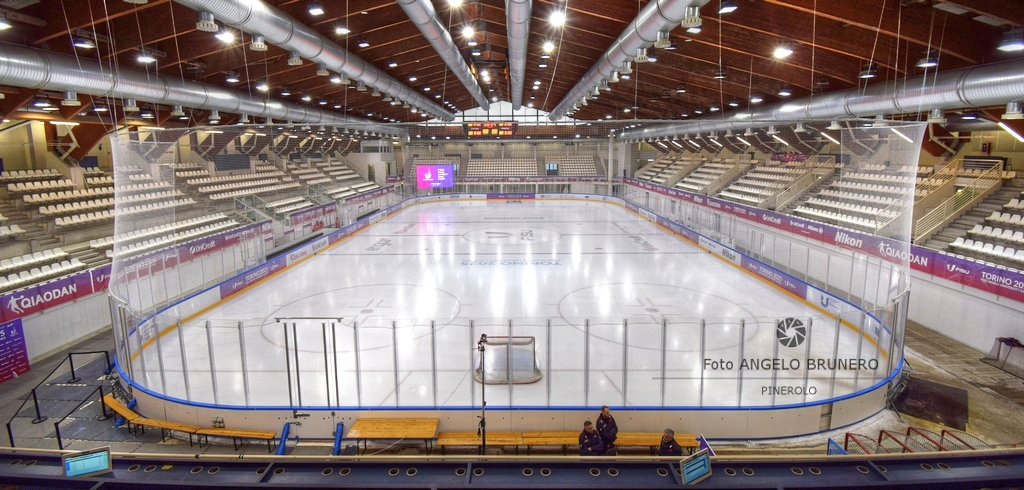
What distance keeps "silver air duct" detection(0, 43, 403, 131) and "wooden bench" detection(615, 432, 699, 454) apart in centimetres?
1239

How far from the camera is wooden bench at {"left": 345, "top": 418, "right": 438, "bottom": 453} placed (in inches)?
307

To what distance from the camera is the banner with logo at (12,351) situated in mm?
10344

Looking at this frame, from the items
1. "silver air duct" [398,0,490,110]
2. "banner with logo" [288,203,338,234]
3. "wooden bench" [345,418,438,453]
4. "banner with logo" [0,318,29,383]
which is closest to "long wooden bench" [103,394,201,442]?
"wooden bench" [345,418,438,453]

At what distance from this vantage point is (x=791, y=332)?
855 cm

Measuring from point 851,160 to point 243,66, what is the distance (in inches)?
698

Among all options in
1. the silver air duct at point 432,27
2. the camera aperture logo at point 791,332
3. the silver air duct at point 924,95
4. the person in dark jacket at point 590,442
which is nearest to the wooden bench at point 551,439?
the person in dark jacket at point 590,442

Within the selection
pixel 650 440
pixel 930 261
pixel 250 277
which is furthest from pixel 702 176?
pixel 650 440

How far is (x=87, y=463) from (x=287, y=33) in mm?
11802

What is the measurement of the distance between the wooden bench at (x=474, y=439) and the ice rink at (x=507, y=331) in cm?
60

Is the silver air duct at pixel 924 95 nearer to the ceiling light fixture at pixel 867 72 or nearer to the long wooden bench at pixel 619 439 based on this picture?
the ceiling light fixture at pixel 867 72

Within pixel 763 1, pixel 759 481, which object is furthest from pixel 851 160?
pixel 759 481

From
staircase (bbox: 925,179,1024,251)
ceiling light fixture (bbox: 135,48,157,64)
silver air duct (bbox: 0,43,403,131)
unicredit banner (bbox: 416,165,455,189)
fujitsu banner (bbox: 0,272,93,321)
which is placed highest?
ceiling light fixture (bbox: 135,48,157,64)

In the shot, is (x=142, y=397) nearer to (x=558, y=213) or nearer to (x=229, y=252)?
(x=229, y=252)

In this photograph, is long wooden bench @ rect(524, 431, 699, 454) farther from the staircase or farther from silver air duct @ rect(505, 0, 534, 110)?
the staircase
